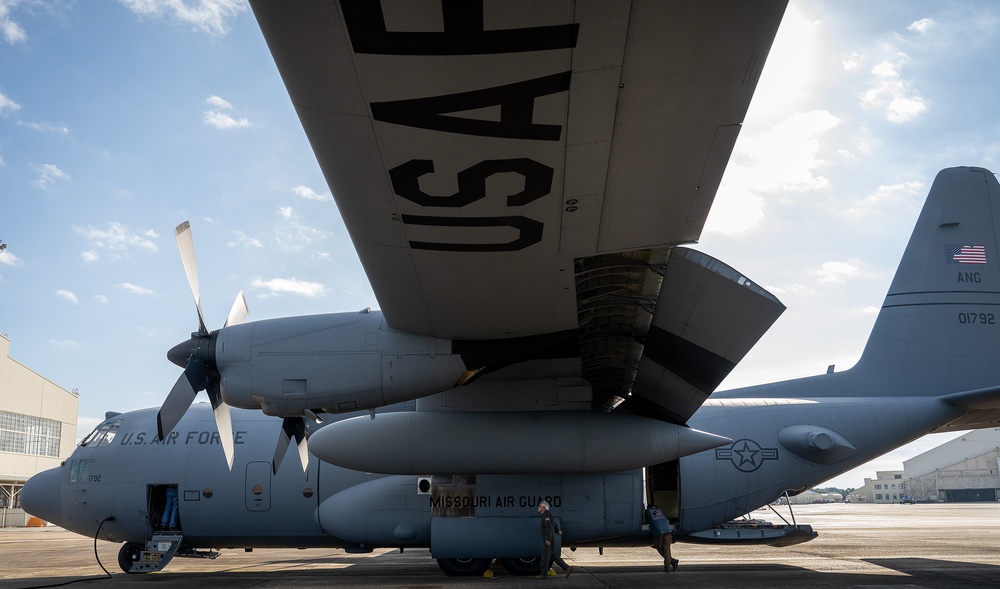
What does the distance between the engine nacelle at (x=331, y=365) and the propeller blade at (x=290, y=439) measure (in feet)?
8.32

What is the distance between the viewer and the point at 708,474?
12.4m

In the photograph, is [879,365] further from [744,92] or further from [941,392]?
[744,92]

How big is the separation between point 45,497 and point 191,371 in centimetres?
710

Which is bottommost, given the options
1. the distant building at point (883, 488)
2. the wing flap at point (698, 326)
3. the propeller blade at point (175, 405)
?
the distant building at point (883, 488)

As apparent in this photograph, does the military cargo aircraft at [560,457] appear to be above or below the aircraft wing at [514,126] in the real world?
below

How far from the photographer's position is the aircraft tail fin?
44.8ft

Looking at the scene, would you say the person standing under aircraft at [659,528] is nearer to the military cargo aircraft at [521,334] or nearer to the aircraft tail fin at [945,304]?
the military cargo aircraft at [521,334]

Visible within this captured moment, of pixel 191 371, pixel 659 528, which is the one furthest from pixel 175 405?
pixel 659 528

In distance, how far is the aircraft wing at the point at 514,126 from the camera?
4117 mm

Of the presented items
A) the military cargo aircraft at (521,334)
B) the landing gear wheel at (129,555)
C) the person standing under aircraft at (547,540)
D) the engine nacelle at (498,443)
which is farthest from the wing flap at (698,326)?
the landing gear wheel at (129,555)

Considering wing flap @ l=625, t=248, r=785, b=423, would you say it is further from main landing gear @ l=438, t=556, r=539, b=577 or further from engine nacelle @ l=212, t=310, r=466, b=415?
main landing gear @ l=438, t=556, r=539, b=577

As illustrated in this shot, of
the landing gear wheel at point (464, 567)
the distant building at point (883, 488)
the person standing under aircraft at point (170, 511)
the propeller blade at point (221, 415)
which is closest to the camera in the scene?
the propeller blade at point (221, 415)

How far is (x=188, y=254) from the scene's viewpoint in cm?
1011

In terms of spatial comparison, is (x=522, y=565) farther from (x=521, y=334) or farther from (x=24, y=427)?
(x=24, y=427)
